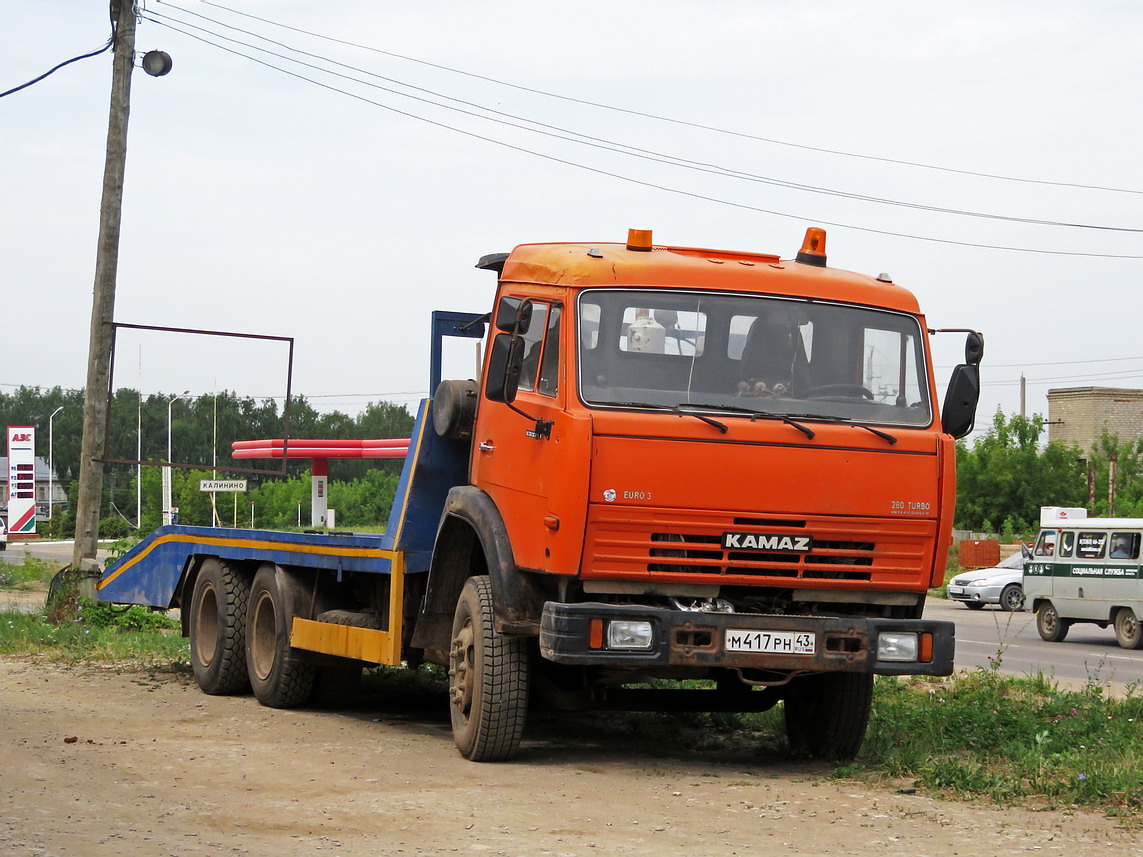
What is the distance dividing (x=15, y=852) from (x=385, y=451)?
16.3 ft

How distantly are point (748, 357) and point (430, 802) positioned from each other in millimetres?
2918

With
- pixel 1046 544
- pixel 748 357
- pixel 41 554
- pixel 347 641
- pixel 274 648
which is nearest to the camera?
pixel 748 357

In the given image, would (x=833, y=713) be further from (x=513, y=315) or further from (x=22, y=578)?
(x=22, y=578)

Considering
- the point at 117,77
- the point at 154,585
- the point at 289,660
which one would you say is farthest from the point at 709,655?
the point at 117,77

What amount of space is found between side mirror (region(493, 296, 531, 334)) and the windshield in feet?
0.94

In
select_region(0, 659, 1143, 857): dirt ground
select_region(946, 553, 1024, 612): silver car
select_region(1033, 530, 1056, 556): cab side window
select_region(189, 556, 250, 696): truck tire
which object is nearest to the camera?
select_region(0, 659, 1143, 857): dirt ground

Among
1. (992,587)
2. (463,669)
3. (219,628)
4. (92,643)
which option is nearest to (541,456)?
(463,669)

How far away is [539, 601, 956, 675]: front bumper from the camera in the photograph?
7.90 metres

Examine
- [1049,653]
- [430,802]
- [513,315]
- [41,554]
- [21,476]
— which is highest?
[513,315]

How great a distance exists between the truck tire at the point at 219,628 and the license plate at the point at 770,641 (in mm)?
5669

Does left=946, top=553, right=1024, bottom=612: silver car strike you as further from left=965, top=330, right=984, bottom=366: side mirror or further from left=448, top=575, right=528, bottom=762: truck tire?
left=448, top=575, right=528, bottom=762: truck tire

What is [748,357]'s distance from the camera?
8.41 meters

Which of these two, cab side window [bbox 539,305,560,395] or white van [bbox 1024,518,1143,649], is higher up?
cab side window [bbox 539,305,560,395]

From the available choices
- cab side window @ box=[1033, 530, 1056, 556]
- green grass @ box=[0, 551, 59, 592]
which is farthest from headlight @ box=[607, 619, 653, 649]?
green grass @ box=[0, 551, 59, 592]
